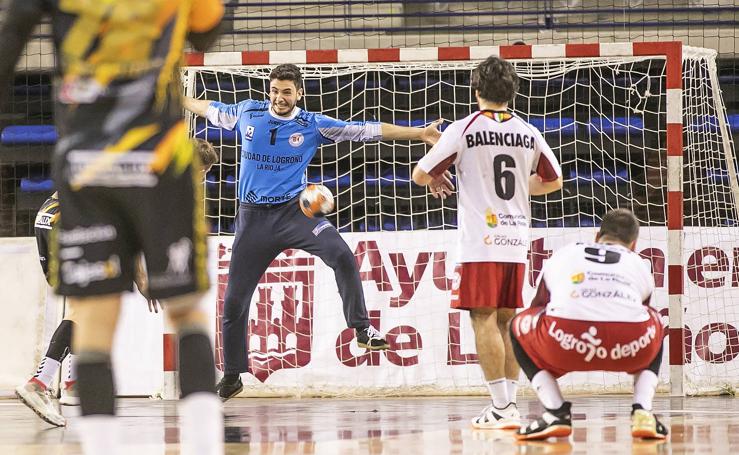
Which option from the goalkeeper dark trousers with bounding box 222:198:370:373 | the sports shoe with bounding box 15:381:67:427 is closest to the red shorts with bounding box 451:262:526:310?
the goalkeeper dark trousers with bounding box 222:198:370:373

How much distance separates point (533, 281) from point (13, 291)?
4258 mm

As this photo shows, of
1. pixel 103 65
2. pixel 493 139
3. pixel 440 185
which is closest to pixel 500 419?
pixel 440 185

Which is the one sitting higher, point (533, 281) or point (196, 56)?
point (196, 56)

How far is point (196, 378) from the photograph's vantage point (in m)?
2.78

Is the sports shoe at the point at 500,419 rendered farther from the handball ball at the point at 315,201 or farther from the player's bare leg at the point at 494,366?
the handball ball at the point at 315,201

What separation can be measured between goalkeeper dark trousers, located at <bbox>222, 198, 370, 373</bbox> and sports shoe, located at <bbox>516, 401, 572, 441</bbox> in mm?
2385

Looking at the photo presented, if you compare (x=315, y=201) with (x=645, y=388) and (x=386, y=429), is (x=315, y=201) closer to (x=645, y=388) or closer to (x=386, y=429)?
(x=386, y=429)

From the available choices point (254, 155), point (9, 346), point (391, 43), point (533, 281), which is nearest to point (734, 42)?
point (391, 43)

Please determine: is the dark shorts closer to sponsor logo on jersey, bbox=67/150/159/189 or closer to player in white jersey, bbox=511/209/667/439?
sponsor logo on jersey, bbox=67/150/159/189

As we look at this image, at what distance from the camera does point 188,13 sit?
2.99m

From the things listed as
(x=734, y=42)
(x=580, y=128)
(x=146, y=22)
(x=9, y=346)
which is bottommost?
(x=9, y=346)

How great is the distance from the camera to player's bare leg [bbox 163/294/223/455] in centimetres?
272

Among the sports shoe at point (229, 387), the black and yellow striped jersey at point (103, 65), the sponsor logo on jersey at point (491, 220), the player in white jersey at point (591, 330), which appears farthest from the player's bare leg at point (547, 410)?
the black and yellow striped jersey at point (103, 65)

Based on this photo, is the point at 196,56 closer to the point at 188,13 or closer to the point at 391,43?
the point at 391,43
